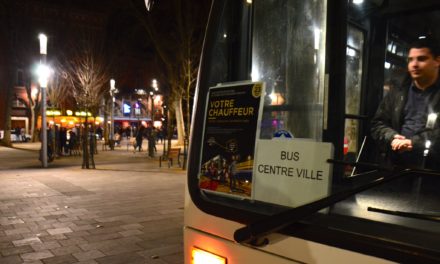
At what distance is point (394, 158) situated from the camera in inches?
76.2

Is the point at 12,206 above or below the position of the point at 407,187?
below

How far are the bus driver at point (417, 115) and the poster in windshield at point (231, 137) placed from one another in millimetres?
641

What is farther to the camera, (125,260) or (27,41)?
(27,41)

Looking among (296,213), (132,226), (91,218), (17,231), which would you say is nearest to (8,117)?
(91,218)

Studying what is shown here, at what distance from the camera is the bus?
5.47 feet

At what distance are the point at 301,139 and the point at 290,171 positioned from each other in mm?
163

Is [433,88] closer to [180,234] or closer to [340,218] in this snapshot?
[340,218]

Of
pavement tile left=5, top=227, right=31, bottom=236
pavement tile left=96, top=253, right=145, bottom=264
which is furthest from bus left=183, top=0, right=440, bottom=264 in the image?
pavement tile left=5, top=227, right=31, bottom=236

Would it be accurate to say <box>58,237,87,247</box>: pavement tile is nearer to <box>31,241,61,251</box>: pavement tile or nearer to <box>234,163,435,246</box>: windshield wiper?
<box>31,241,61,251</box>: pavement tile

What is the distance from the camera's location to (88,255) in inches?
225

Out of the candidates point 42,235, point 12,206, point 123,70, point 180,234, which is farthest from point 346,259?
point 123,70

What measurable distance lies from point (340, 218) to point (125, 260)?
442cm

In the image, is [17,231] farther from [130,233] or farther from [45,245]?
[130,233]

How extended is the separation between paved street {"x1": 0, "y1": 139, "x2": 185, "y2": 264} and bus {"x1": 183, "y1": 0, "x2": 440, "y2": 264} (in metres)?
3.80
